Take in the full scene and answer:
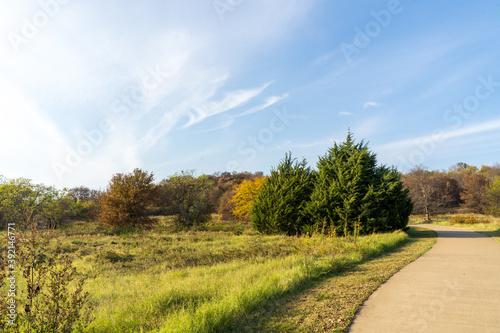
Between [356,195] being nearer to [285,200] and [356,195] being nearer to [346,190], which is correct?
[346,190]

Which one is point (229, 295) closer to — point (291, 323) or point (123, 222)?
point (291, 323)

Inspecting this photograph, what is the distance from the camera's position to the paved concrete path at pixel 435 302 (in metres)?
4.26

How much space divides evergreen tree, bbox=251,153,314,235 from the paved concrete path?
12646 millimetres

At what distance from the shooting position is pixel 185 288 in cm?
620

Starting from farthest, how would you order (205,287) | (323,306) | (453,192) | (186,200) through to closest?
1. (453,192)
2. (186,200)
3. (205,287)
4. (323,306)

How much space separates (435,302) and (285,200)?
1575 centimetres

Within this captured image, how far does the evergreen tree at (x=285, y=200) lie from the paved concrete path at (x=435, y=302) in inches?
498

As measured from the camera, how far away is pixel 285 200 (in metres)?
21.0

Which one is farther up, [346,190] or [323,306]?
[346,190]

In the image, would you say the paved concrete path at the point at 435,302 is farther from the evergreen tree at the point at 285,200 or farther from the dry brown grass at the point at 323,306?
the evergreen tree at the point at 285,200

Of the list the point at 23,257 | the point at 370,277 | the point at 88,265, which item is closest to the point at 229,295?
the point at 23,257

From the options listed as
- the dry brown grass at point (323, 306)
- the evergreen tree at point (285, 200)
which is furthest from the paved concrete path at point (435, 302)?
the evergreen tree at point (285, 200)

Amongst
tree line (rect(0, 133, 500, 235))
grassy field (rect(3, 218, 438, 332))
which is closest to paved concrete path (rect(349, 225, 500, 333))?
grassy field (rect(3, 218, 438, 332))

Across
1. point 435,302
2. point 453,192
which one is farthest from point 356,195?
point 453,192
